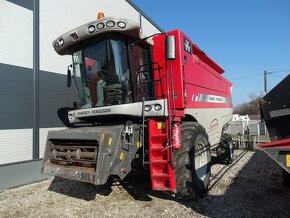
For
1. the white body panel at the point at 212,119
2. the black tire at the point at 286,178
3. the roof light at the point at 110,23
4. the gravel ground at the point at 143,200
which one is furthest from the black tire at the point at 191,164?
the roof light at the point at 110,23

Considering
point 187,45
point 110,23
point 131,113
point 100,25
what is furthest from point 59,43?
point 187,45

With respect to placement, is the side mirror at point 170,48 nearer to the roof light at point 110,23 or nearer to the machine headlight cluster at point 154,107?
the machine headlight cluster at point 154,107

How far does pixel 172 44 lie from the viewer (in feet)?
16.9

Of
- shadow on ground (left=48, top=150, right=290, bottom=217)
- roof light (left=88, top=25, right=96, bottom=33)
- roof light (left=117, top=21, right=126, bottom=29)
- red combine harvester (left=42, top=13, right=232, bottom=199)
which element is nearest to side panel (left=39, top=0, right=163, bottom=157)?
shadow on ground (left=48, top=150, right=290, bottom=217)

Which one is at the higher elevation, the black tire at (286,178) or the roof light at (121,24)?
the roof light at (121,24)

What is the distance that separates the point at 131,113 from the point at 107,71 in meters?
0.93

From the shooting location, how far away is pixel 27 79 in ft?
26.6

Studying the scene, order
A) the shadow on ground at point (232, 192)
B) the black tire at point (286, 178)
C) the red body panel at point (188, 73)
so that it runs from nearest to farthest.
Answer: the shadow on ground at point (232, 192)
the red body panel at point (188, 73)
the black tire at point (286, 178)

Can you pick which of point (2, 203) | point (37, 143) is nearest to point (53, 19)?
point (37, 143)

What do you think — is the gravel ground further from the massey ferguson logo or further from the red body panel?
the massey ferguson logo

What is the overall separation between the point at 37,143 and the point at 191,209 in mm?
5017

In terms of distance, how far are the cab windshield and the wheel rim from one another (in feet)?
5.51

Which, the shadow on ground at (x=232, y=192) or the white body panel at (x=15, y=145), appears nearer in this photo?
the shadow on ground at (x=232, y=192)

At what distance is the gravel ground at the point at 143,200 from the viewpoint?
507cm
